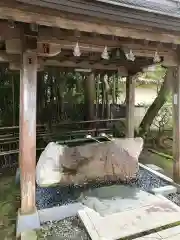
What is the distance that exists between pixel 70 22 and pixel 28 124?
1.38 meters

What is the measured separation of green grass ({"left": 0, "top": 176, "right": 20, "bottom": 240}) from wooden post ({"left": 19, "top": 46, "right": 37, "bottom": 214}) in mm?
355

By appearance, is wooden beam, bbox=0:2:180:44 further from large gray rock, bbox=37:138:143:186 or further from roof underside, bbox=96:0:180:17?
large gray rock, bbox=37:138:143:186

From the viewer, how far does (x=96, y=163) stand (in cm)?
410

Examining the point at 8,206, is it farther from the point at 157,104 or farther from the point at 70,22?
the point at 157,104

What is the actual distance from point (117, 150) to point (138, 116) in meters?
5.76

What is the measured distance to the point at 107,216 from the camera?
3119 millimetres

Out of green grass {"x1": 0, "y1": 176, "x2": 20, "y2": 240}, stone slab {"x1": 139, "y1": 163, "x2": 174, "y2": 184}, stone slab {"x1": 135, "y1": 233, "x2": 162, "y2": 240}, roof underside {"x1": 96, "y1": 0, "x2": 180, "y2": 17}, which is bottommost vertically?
green grass {"x1": 0, "y1": 176, "x2": 20, "y2": 240}

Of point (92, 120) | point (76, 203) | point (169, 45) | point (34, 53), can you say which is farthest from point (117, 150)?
point (92, 120)

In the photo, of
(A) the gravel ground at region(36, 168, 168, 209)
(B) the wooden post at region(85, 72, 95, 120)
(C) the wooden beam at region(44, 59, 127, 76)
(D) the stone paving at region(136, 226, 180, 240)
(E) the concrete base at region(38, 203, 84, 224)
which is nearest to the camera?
(D) the stone paving at region(136, 226, 180, 240)

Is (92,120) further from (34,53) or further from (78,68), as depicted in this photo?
(34,53)

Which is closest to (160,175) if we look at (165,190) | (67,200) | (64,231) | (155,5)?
(165,190)

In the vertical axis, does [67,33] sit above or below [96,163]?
above

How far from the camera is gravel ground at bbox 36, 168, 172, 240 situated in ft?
9.33

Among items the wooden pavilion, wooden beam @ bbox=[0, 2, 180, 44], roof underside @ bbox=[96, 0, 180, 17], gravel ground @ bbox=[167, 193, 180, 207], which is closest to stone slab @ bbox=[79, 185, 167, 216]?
gravel ground @ bbox=[167, 193, 180, 207]
